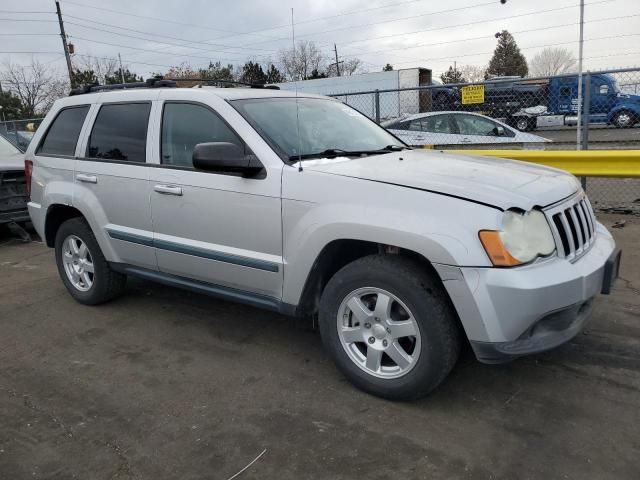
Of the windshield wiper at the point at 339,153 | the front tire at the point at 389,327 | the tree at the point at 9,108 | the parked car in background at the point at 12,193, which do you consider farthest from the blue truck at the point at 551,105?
A: the tree at the point at 9,108

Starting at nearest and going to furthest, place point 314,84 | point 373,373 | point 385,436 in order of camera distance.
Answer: point 385,436, point 373,373, point 314,84

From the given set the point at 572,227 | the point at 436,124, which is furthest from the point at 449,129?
the point at 572,227

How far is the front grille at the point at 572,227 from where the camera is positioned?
2.95m

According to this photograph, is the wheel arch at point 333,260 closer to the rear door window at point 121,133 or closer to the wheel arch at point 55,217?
the rear door window at point 121,133

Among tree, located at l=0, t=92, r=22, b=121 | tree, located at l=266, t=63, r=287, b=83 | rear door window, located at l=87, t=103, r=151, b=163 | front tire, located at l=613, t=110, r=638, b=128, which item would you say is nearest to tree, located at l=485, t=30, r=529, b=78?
tree, located at l=266, t=63, r=287, b=83

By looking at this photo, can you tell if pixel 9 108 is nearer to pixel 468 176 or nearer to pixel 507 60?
pixel 468 176

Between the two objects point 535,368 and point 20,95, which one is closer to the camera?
point 535,368

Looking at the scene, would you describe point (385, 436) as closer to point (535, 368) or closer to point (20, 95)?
point (535, 368)

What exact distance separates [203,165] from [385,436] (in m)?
1.85

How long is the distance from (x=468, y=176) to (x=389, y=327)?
3.13ft

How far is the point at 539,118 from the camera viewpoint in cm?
1541

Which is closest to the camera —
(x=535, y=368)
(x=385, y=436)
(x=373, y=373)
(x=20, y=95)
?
(x=385, y=436)

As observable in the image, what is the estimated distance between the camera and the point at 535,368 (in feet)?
11.6

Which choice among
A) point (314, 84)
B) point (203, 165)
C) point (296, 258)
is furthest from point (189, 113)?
point (314, 84)
